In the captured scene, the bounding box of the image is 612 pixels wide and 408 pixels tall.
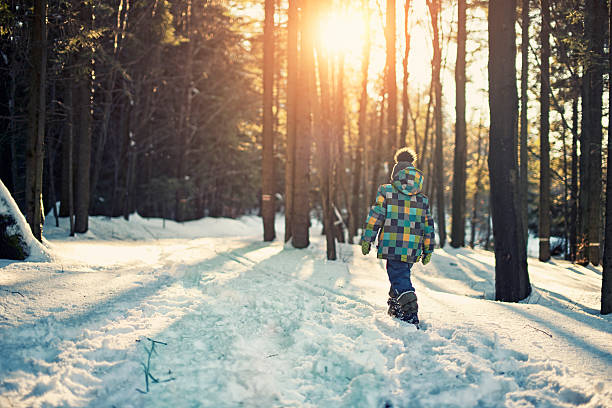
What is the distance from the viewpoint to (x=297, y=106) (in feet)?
36.8

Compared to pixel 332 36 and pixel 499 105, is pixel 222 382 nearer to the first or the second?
pixel 499 105

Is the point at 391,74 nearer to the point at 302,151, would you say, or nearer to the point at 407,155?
the point at 302,151

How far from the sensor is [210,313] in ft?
15.2

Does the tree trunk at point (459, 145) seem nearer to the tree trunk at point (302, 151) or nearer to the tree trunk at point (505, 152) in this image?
the tree trunk at point (302, 151)

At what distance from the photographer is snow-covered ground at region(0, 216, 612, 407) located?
2814 millimetres

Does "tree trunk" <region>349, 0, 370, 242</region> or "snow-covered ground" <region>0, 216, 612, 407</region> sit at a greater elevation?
"tree trunk" <region>349, 0, 370, 242</region>

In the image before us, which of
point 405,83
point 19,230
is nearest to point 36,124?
point 19,230

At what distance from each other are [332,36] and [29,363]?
15.2m

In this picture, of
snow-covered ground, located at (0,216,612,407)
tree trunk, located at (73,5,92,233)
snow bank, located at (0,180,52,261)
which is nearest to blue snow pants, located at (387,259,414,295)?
snow-covered ground, located at (0,216,612,407)

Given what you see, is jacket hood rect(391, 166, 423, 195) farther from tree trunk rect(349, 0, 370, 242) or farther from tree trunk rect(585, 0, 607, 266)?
tree trunk rect(349, 0, 370, 242)

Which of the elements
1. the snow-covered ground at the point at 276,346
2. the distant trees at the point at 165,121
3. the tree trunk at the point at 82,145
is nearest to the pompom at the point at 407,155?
the snow-covered ground at the point at 276,346

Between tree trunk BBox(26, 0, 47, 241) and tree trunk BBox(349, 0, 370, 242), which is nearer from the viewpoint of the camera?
tree trunk BBox(26, 0, 47, 241)

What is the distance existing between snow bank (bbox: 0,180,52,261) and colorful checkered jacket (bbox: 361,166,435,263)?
19.3 ft

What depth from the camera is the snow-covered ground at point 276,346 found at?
9.23ft
